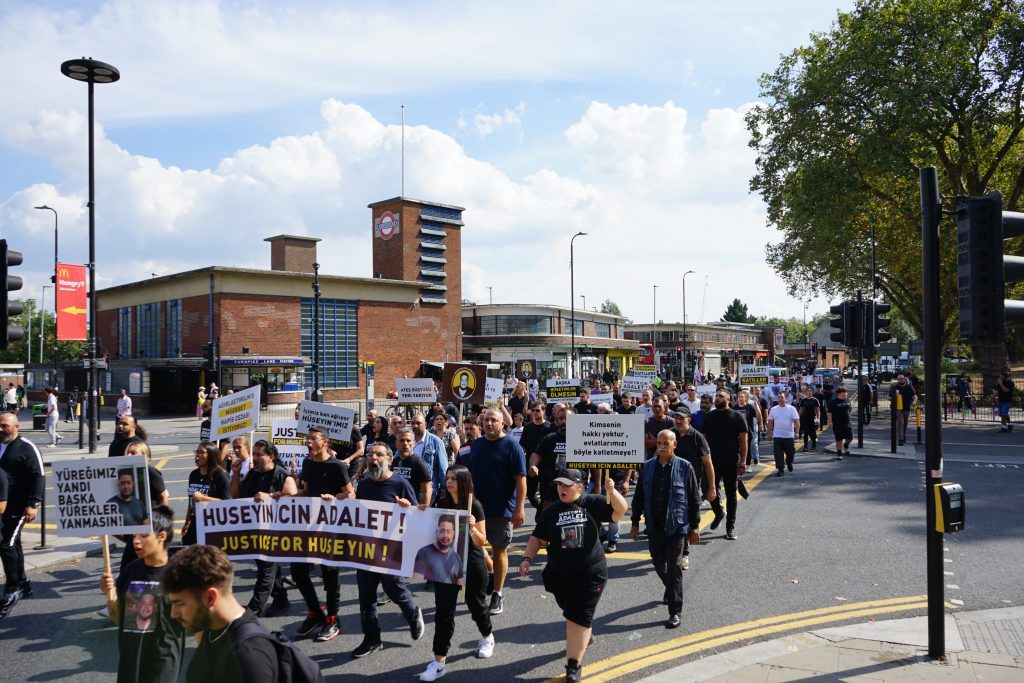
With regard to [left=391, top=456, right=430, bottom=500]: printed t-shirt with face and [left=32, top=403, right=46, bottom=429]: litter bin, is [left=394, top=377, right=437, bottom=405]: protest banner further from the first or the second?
[left=32, top=403, right=46, bottom=429]: litter bin

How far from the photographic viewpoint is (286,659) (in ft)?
9.77

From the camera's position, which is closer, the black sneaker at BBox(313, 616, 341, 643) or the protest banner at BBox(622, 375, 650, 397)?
the black sneaker at BBox(313, 616, 341, 643)

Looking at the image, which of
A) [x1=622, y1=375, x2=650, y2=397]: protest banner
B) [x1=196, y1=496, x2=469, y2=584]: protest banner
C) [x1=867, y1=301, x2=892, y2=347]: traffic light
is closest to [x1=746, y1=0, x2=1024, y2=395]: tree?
[x1=867, y1=301, x2=892, y2=347]: traffic light

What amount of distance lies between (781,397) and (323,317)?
38578 mm

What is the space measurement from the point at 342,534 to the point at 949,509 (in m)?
4.96

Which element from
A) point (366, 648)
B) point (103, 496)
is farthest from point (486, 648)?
point (103, 496)

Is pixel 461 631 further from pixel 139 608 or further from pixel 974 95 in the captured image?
pixel 974 95

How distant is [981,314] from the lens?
5309 millimetres

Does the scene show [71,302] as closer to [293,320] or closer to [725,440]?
[725,440]

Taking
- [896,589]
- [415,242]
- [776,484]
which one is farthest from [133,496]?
[415,242]

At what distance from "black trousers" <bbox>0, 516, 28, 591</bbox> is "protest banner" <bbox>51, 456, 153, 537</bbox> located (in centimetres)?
159

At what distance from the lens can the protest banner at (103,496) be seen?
19.4ft

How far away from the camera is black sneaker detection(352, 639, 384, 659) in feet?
20.0

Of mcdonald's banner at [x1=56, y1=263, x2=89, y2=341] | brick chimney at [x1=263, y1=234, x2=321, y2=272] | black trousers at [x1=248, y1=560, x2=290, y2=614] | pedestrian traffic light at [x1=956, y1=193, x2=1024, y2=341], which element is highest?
brick chimney at [x1=263, y1=234, x2=321, y2=272]
